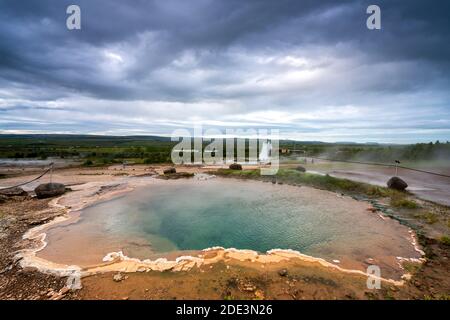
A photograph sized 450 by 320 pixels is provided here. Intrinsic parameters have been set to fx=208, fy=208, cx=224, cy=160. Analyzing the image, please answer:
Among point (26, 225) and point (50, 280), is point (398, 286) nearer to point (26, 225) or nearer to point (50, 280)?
point (50, 280)

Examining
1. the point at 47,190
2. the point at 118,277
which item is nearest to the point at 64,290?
the point at 118,277

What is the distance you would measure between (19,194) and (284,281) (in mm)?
15473

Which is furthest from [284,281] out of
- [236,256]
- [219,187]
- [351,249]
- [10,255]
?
[219,187]

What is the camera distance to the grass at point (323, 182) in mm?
13759

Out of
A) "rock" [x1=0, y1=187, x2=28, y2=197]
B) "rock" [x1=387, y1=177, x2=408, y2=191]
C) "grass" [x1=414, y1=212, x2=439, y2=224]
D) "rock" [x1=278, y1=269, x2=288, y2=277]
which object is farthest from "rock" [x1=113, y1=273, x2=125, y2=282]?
"rock" [x1=387, y1=177, x2=408, y2=191]

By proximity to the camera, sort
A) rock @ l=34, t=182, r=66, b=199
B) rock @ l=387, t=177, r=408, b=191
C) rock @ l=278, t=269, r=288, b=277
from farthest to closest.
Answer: rock @ l=387, t=177, r=408, b=191
rock @ l=34, t=182, r=66, b=199
rock @ l=278, t=269, r=288, b=277

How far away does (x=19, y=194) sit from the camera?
40.5ft

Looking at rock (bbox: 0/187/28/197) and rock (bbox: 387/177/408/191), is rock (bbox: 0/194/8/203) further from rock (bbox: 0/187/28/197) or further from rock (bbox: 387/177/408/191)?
rock (bbox: 387/177/408/191)

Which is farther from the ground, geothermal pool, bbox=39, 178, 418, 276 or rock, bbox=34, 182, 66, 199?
rock, bbox=34, 182, 66, 199

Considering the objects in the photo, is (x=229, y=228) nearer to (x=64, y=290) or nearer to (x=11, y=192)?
(x=64, y=290)

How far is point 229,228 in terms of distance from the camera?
927 centimetres

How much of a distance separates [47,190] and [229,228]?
443 inches

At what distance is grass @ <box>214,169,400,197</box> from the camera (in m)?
13.8

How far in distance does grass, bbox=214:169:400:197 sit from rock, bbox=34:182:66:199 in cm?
1368
